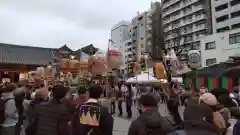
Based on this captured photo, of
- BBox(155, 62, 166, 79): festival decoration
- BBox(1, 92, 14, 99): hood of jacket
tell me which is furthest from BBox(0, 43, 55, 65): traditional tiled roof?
BBox(1, 92, 14, 99): hood of jacket

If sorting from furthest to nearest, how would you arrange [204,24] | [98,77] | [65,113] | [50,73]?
1. [204,24]
2. [50,73]
3. [98,77]
4. [65,113]

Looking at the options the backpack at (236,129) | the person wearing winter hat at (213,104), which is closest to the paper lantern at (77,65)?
the person wearing winter hat at (213,104)

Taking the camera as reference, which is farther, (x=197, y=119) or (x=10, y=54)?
(x=10, y=54)

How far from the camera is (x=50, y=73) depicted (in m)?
19.8

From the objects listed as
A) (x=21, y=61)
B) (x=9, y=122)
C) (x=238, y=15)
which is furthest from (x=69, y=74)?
(x=238, y=15)

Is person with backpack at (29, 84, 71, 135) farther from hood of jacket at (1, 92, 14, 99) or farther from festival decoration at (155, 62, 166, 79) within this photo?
festival decoration at (155, 62, 166, 79)

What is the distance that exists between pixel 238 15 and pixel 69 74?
3516 cm

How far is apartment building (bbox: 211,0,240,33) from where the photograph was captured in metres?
42.3

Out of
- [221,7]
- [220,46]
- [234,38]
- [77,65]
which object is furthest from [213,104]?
[221,7]

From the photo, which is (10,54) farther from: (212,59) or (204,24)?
(204,24)

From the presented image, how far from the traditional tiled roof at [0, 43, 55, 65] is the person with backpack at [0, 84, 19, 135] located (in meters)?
28.2

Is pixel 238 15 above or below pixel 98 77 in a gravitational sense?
above

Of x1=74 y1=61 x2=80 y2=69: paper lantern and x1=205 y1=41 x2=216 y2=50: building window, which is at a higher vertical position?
x1=205 y1=41 x2=216 y2=50: building window

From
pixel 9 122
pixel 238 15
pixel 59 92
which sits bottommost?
pixel 9 122
